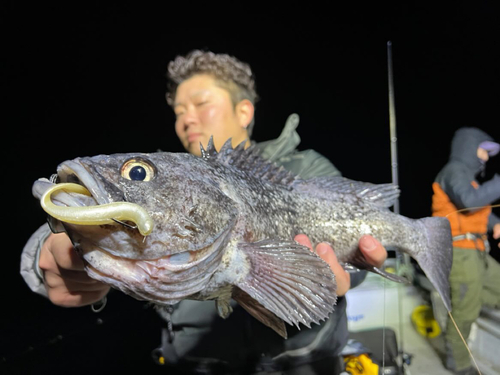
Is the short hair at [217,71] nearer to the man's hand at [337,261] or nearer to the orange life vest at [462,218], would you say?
the man's hand at [337,261]

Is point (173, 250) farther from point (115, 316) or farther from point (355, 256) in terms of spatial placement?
point (115, 316)

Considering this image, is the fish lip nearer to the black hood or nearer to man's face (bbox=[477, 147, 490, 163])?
the black hood

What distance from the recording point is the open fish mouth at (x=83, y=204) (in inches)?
24.0

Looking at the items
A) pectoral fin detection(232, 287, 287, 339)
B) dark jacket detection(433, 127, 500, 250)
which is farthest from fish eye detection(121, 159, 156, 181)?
dark jacket detection(433, 127, 500, 250)

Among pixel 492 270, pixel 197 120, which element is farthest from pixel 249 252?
pixel 492 270

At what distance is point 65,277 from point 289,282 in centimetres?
94

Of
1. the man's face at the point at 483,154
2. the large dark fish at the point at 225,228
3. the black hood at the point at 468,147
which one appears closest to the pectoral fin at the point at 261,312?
the large dark fish at the point at 225,228

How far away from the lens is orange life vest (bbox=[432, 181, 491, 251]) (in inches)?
50.5

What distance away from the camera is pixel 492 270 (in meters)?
1.27

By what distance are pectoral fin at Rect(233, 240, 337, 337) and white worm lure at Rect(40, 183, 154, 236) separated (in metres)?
0.35

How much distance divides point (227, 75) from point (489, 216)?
1535mm

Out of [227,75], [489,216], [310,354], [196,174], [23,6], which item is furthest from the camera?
[23,6]

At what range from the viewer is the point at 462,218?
1.35 meters

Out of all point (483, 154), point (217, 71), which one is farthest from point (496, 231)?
point (217, 71)
